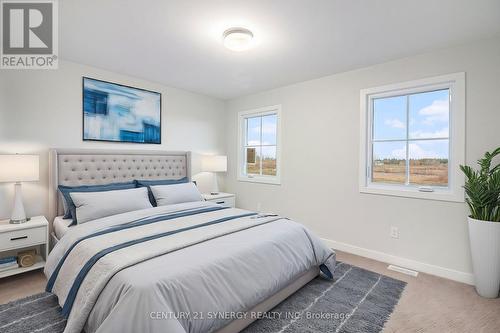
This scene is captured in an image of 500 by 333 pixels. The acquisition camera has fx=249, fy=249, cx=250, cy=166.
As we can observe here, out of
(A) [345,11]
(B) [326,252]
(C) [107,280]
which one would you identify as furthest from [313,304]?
(A) [345,11]

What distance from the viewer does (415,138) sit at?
9.52 ft

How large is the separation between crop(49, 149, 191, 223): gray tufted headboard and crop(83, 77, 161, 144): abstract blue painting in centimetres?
22

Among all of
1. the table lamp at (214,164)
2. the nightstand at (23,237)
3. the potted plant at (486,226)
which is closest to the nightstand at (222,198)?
the table lamp at (214,164)

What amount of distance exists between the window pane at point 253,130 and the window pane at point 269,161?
0.84 feet

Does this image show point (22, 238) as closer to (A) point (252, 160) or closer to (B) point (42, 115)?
(B) point (42, 115)

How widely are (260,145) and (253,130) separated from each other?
341mm

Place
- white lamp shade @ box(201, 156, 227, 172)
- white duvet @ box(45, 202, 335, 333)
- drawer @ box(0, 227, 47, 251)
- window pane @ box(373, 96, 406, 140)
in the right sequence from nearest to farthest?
white duvet @ box(45, 202, 335, 333) < drawer @ box(0, 227, 47, 251) < window pane @ box(373, 96, 406, 140) < white lamp shade @ box(201, 156, 227, 172)

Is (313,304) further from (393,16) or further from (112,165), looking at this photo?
(112,165)

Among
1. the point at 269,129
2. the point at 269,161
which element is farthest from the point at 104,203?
the point at 269,129

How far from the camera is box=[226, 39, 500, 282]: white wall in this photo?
2459 mm

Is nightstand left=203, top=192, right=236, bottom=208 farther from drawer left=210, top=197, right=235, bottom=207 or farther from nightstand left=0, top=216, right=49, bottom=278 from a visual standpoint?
nightstand left=0, top=216, right=49, bottom=278

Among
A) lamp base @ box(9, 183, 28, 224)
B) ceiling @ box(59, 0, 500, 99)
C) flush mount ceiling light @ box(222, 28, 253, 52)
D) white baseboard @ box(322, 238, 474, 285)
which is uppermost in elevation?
ceiling @ box(59, 0, 500, 99)

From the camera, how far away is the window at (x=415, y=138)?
2.58m

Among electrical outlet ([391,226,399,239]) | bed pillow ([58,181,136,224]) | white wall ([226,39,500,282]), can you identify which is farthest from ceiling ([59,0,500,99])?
electrical outlet ([391,226,399,239])
